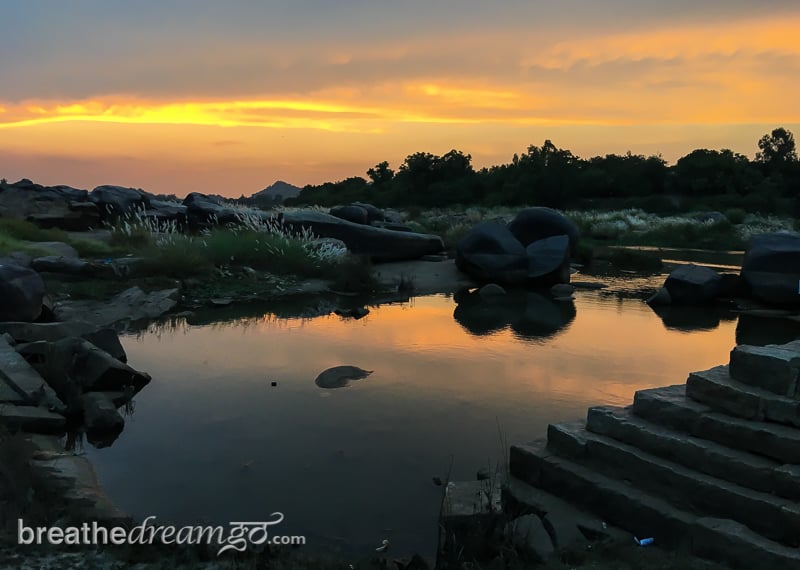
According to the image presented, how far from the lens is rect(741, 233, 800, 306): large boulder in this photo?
12117mm

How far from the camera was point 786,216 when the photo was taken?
3778 cm

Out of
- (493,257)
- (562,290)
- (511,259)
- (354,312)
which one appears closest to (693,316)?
(562,290)

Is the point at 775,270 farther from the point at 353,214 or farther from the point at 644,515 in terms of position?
the point at 353,214

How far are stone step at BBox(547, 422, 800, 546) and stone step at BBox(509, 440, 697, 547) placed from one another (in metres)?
0.06

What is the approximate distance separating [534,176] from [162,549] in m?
55.7

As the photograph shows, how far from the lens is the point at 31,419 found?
518 cm

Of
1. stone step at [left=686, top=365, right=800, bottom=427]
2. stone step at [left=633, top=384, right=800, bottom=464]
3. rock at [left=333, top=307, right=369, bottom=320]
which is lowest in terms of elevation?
rock at [left=333, top=307, right=369, bottom=320]

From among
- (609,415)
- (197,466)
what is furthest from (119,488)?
(609,415)

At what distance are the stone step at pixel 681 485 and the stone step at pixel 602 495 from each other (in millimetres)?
60

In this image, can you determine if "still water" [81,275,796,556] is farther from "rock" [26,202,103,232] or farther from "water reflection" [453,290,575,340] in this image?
"rock" [26,202,103,232]

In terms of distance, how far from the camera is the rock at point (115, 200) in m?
23.6

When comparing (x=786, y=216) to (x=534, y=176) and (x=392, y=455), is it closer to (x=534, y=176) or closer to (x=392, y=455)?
(x=534, y=176)

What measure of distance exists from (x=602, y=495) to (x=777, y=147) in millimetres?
67937

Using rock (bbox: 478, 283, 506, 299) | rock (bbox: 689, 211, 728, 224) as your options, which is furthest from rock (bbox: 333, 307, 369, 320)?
rock (bbox: 689, 211, 728, 224)
